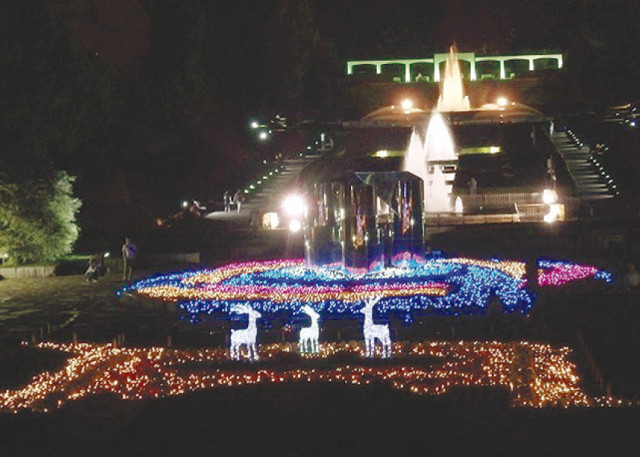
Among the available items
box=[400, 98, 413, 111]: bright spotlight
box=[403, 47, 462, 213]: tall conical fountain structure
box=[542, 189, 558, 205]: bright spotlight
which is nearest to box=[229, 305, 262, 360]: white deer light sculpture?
box=[403, 47, 462, 213]: tall conical fountain structure

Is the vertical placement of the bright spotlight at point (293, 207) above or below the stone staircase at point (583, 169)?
below

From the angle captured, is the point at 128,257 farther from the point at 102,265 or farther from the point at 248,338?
the point at 248,338

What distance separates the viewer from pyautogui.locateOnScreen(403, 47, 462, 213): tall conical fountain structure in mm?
35531

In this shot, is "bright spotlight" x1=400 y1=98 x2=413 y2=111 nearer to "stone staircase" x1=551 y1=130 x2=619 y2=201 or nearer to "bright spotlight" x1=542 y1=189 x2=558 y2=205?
"stone staircase" x1=551 y1=130 x2=619 y2=201

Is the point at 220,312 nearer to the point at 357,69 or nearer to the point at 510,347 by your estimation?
the point at 510,347

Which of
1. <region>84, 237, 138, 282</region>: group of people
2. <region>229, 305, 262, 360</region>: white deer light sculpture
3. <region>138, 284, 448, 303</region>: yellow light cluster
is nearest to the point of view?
→ <region>229, 305, 262, 360</region>: white deer light sculpture

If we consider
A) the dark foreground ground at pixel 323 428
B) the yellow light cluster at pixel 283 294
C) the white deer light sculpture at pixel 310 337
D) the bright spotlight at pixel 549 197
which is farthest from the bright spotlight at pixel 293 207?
the dark foreground ground at pixel 323 428

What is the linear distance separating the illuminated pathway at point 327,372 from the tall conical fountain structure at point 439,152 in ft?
68.6

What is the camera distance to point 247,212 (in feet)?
108

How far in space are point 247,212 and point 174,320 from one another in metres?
20.1

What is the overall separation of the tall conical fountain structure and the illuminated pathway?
2091cm

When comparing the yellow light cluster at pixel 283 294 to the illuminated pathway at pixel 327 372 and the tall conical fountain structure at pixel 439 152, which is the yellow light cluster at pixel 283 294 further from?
the tall conical fountain structure at pixel 439 152

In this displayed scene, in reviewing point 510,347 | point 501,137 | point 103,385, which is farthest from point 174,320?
point 501,137

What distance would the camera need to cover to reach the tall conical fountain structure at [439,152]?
3553 cm
